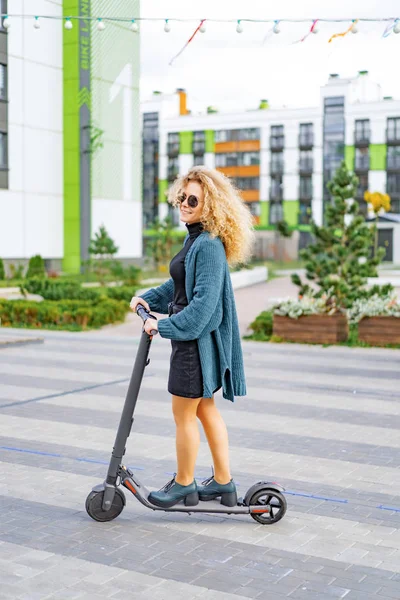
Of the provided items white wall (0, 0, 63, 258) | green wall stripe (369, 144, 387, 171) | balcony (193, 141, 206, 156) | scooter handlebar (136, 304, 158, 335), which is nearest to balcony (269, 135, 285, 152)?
balcony (193, 141, 206, 156)

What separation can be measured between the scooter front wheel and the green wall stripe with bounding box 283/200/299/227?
236 feet

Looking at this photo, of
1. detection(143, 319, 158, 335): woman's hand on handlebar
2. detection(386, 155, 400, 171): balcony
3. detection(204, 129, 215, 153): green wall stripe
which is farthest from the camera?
detection(204, 129, 215, 153): green wall stripe

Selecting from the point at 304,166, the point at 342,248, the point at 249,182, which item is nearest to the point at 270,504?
the point at 342,248

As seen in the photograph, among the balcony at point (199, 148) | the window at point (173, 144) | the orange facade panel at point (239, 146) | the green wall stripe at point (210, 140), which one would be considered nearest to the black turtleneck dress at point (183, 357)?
the orange facade panel at point (239, 146)

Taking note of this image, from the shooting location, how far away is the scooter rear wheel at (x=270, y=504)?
4.72 m

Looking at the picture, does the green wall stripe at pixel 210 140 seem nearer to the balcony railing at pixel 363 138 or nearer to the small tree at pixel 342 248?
the balcony railing at pixel 363 138

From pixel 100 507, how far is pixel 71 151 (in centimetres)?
2926

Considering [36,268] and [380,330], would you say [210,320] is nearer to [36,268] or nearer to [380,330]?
[380,330]

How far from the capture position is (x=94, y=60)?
33.1 m

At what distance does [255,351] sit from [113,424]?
556 centimetres

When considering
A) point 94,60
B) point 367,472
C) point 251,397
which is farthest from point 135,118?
point 367,472

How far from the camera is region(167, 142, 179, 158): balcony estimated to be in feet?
268

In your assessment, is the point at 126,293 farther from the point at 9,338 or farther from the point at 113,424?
the point at 113,424

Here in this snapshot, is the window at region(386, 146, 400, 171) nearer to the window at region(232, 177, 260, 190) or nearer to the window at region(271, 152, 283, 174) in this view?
the window at region(271, 152, 283, 174)
